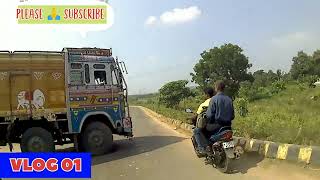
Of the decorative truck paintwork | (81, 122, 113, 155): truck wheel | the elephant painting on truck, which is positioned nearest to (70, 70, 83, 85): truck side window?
the elephant painting on truck

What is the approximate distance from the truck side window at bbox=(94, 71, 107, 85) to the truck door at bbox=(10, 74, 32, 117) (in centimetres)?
184

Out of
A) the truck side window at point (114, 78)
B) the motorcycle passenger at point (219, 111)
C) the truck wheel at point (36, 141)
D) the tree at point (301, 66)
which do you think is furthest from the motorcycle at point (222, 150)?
the tree at point (301, 66)

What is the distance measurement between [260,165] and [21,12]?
8150mm

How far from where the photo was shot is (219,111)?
345 inches

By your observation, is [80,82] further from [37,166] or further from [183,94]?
[183,94]

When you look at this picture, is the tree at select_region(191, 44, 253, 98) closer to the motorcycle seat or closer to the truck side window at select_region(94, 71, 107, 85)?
the truck side window at select_region(94, 71, 107, 85)

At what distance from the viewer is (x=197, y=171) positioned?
29.4 ft

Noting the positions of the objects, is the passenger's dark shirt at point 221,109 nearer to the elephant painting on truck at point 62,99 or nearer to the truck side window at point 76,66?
the elephant painting on truck at point 62,99

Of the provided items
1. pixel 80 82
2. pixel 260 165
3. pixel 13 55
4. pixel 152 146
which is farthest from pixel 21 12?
pixel 260 165

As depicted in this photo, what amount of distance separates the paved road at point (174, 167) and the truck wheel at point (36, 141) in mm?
1303

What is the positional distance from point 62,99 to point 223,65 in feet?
136

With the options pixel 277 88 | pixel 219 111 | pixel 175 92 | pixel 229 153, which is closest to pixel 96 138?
pixel 219 111

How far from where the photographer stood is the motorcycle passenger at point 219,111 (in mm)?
8766

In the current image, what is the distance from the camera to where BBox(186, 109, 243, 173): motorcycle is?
330 inches
